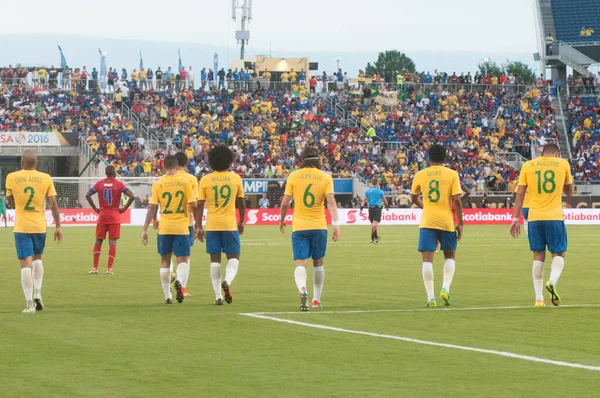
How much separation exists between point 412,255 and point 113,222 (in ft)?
30.5

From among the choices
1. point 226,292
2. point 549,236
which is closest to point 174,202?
point 226,292

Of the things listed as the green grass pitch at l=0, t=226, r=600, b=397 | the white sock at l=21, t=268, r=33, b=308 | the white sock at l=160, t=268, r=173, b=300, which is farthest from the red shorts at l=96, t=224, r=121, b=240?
the white sock at l=21, t=268, r=33, b=308

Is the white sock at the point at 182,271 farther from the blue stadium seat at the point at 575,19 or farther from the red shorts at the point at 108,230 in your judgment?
the blue stadium seat at the point at 575,19

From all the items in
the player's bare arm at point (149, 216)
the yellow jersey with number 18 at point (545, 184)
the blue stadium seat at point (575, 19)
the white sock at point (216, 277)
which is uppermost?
the blue stadium seat at point (575, 19)

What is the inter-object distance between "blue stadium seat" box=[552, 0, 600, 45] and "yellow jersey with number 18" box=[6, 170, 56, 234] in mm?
69061

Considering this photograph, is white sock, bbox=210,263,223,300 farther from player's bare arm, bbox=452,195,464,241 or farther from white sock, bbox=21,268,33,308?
player's bare arm, bbox=452,195,464,241

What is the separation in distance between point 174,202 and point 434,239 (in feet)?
12.3

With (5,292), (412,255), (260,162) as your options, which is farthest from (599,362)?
(260,162)

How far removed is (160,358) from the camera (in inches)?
410

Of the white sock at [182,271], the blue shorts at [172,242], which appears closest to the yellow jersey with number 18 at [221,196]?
the blue shorts at [172,242]

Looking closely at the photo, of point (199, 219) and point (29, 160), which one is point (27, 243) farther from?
point (199, 219)

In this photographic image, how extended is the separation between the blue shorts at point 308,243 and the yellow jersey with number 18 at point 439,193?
53.4 inches

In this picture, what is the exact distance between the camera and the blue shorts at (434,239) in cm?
1520

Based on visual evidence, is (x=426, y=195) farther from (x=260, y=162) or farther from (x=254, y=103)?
(x=254, y=103)
